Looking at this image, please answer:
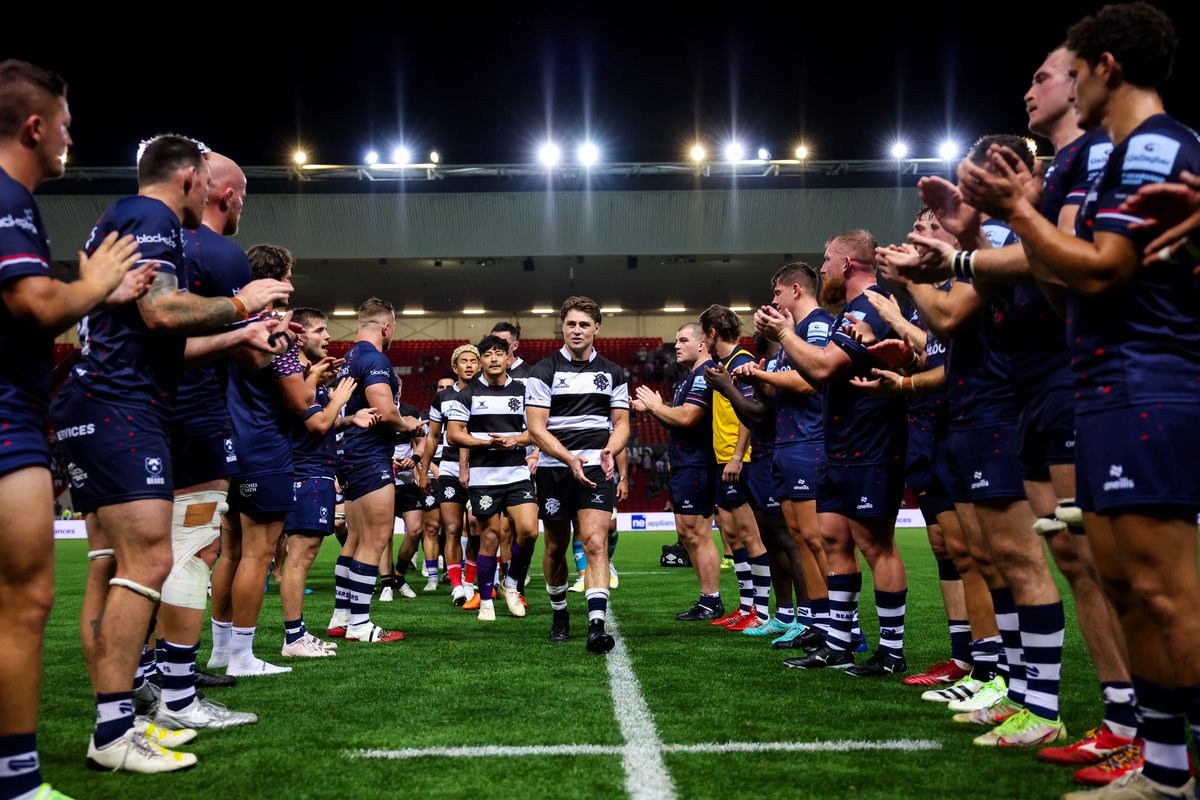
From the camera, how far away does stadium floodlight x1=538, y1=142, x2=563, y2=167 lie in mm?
31219

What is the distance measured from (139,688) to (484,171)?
29130 millimetres

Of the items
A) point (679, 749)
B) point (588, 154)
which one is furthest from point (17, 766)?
point (588, 154)

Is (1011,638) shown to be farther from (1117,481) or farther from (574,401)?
(574,401)

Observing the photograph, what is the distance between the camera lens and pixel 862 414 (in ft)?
18.2

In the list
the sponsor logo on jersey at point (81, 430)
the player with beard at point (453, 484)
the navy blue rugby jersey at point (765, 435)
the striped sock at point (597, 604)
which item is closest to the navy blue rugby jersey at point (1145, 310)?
the sponsor logo on jersey at point (81, 430)

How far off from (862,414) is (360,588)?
13.6 feet

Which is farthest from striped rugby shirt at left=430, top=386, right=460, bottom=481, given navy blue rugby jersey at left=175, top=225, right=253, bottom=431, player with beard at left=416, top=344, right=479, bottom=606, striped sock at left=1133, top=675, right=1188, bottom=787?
striped sock at left=1133, top=675, right=1188, bottom=787

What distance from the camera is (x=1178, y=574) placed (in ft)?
8.39

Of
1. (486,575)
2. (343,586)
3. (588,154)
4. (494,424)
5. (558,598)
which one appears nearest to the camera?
(558,598)

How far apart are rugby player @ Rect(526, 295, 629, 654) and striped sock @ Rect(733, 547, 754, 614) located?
71.1 inches

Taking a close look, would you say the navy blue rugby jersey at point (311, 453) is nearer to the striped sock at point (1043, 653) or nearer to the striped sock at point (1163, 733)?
the striped sock at point (1043, 653)

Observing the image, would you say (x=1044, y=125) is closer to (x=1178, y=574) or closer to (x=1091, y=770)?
(x=1178, y=574)

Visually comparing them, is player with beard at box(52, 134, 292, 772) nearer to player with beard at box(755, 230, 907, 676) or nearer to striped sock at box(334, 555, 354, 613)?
player with beard at box(755, 230, 907, 676)

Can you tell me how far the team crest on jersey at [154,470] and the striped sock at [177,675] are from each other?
103cm
